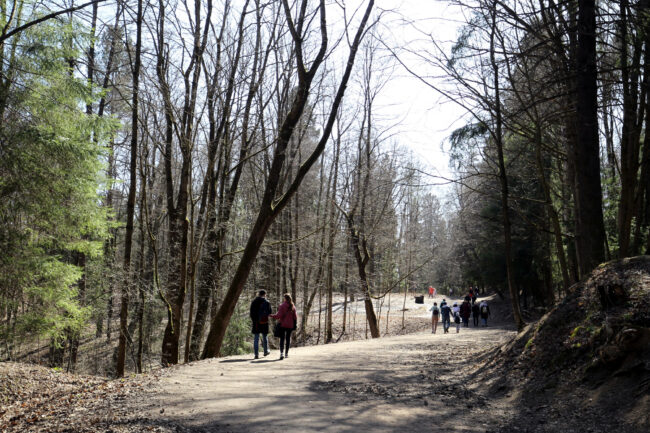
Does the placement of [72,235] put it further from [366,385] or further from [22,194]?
[366,385]

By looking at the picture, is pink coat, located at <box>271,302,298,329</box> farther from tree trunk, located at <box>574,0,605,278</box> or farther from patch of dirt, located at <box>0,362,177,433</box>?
tree trunk, located at <box>574,0,605,278</box>

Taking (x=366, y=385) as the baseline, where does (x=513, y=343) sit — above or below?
above

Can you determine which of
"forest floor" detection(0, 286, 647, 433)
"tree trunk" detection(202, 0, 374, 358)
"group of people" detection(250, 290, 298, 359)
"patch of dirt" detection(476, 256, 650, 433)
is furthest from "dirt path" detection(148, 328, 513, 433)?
"tree trunk" detection(202, 0, 374, 358)

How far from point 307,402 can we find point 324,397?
1.69 feet

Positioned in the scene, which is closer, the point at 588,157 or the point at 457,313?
the point at 588,157

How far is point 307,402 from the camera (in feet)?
21.3

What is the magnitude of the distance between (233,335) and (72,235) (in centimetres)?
856

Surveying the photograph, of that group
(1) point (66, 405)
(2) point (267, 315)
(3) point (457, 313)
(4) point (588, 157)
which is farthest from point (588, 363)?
(3) point (457, 313)

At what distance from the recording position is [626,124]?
31.8 ft

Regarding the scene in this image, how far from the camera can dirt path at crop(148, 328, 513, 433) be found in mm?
5477

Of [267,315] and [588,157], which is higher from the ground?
[588,157]

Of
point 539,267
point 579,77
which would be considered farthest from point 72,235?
point 539,267

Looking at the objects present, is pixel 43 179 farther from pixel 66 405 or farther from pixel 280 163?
pixel 66 405

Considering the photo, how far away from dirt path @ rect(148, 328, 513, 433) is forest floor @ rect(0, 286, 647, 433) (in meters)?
0.02
